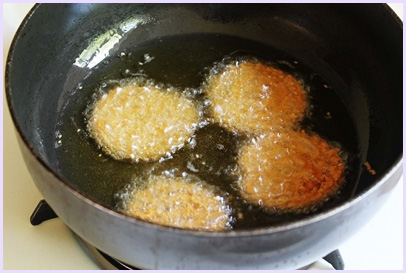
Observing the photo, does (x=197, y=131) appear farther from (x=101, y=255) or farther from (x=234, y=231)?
(x=234, y=231)

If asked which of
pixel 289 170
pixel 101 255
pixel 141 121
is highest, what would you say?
pixel 141 121

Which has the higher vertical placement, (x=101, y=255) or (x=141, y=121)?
(x=141, y=121)

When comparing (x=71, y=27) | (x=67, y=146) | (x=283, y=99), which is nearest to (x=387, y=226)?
(x=283, y=99)

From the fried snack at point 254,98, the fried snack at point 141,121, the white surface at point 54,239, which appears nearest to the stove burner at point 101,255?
the white surface at point 54,239

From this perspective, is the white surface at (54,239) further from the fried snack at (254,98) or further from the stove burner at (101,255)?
the fried snack at (254,98)

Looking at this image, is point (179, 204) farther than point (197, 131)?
No

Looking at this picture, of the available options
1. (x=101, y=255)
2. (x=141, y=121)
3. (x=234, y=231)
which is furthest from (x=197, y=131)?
(x=234, y=231)
